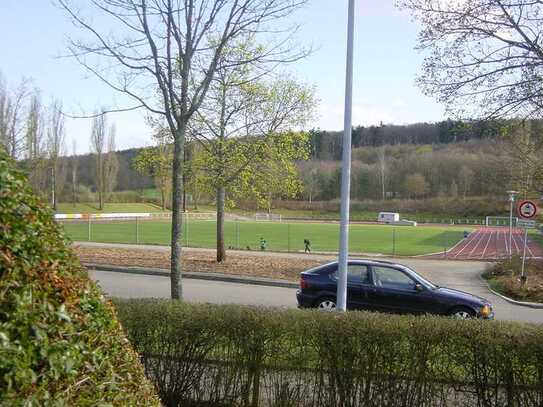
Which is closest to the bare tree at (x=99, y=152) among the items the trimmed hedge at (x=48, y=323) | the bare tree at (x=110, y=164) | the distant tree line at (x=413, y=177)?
the bare tree at (x=110, y=164)

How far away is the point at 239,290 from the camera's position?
16.5 metres

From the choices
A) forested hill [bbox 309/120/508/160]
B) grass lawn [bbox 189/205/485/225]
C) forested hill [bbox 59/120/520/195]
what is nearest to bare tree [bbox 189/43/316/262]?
grass lawn [bbox 189/205/485/225]

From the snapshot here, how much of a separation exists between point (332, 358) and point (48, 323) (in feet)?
11.0

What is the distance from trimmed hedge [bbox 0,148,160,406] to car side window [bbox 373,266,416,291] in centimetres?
928

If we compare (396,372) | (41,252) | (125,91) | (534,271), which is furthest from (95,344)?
(534,271)

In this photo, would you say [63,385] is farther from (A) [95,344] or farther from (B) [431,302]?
(B) [431,302]

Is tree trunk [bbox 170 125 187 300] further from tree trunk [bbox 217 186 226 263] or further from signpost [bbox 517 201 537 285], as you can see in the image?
signpost [bbox 517 201 537 285]

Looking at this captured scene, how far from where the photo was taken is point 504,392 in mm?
4590

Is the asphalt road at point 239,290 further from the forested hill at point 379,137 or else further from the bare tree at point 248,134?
the forested hill at point 379,137

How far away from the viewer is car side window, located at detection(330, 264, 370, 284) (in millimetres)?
11211

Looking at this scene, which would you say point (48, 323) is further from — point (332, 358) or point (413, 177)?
point (413, 177)

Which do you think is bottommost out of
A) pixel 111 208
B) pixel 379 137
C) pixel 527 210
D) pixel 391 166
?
pixel 111 208

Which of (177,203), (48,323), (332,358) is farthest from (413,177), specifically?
(48,323)

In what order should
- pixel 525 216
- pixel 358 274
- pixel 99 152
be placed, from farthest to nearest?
1. pixel 99 152
2. pixel 525 216
3. pixel 358 274
